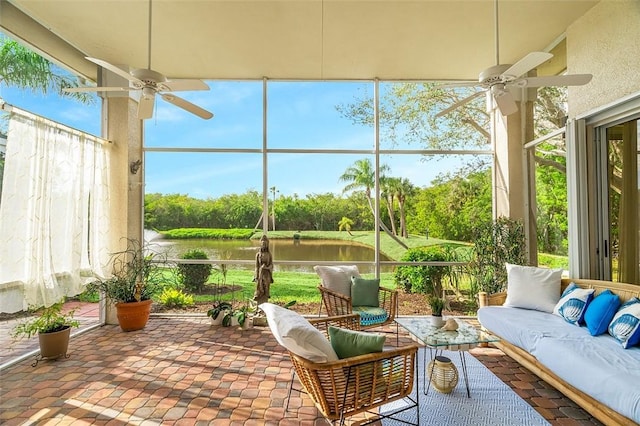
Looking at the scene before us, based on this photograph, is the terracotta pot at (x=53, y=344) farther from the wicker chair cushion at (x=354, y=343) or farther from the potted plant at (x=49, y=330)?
the wicker chair cushion at (x=354, y=343)

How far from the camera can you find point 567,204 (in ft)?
12.7

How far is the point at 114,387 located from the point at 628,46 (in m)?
5.64

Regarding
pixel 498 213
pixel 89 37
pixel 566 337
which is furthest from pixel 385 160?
pixel 89 37

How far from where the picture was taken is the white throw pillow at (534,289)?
343 cm

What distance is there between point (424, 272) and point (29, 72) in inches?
217

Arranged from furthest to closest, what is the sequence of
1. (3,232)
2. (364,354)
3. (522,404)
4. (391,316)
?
(391,316) → (3,232) → (522,404) → (364,354)

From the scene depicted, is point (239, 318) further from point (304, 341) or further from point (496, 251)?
point (496, 251)

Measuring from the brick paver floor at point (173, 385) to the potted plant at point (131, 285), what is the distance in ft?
0.97

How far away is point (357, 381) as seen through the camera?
6.34ft

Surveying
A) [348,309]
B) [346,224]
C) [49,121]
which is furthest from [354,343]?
[49,121]

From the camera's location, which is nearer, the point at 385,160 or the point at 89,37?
the point at 89,37

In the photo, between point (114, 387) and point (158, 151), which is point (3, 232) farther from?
point (158, 151)

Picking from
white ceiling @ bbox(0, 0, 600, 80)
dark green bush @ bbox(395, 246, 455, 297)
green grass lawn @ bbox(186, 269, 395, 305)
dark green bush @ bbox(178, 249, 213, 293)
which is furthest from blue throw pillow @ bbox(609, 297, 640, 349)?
dark green bush @ bbox(178, 249, 213, 293)

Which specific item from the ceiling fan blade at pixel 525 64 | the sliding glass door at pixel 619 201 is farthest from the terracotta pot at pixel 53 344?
the sliding glass door at pixel 619 201
